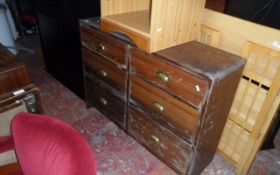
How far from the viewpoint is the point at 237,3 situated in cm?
145

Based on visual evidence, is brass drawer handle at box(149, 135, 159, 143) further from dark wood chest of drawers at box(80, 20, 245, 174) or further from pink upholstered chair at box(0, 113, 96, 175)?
pink upholstered chair at box(0, 113, 96, 175)

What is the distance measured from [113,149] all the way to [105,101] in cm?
39

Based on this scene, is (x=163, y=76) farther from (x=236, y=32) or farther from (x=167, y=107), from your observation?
(x=236, y=32)

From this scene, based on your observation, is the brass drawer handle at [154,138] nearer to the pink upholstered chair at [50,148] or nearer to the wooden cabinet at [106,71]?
the wooden cabinet at [106,71]

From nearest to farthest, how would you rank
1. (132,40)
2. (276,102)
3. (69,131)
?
(69,131)
(276,102)
(132,40)

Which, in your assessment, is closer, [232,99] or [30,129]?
[30,129]

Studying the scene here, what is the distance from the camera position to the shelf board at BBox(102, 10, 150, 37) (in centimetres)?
141

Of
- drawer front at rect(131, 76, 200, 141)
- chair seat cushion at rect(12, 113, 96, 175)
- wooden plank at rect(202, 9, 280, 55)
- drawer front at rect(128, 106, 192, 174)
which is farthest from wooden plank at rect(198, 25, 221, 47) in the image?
chair seat cushion at rect(12, 113, 96, 175)

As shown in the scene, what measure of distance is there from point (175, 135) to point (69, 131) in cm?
82

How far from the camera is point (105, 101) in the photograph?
6.37 feet

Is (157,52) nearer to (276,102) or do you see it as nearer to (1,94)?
(276,102)

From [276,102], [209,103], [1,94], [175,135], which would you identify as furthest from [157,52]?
[1,94]

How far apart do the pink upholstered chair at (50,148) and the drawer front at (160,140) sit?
0.82 meters

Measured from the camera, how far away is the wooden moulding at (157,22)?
1.27 metres
